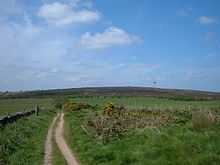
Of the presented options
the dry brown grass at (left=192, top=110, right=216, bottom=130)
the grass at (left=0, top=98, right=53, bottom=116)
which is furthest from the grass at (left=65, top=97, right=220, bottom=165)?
the grass at (left=0, top=98, right=53, bottom=116)

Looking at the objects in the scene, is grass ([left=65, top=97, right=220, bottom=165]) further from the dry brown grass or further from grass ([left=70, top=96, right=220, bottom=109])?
grass ([left=70, top=96, right=220, bottom=109])

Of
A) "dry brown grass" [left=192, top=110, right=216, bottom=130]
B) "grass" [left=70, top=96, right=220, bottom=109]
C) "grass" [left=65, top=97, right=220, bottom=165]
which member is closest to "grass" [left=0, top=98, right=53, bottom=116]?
"grass" [left=70, top=96, right=220, bottom=109]

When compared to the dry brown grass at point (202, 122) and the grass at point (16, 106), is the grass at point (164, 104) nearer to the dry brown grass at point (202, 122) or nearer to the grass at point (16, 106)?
the grass at point (16, 106)

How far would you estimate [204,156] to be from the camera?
12336 millimetres

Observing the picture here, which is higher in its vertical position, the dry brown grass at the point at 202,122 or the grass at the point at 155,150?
the dry brown grass at the point at 202,122

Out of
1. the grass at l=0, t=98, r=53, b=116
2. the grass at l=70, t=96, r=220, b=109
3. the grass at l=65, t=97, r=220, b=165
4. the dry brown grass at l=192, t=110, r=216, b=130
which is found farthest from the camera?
the grass at l=0, t=98, r=53, b=116

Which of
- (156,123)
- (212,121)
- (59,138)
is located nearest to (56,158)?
(59,138)

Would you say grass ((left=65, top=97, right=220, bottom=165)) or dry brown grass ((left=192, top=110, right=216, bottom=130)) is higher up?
dry brown grass ((left=192, top=110, right=216, bottom=130))

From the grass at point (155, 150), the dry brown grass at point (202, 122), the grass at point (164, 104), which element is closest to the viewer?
the grass at point (155, 150)

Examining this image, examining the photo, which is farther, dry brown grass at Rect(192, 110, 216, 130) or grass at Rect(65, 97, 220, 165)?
dry brown grass at Rect(192, 110, 216, 130)

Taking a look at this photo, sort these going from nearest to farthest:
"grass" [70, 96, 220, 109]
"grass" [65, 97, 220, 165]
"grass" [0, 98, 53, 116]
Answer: "grass" [65, 97, 220, 165] < "grass" [70, 96, 220, 109] < "grass" [0, 98, 53, 116]

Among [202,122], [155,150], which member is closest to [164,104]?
[202,122]

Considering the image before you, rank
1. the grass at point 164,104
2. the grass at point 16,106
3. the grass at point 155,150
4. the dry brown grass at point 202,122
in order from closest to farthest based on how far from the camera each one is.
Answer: the grass at point 155,150, the dry brown grass at point 202,122, the grass at point 164,104, the grass at point 16,106

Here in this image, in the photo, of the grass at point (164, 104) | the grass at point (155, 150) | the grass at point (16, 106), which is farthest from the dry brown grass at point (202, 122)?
the grass at point (16, 106)
